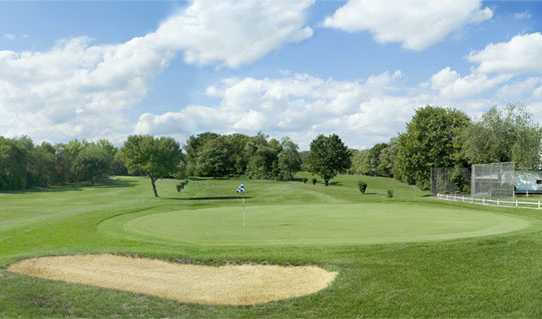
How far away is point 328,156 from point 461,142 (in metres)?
27.1

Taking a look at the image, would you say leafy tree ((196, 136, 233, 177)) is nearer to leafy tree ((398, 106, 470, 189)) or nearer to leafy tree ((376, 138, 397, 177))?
leafy tree ((376, 138, 397, 177))

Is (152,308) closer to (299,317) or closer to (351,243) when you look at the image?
(299,317)

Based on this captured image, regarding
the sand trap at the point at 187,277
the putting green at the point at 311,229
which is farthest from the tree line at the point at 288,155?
the sand trap at the point at 187,277

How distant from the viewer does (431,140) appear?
60219 millimetres

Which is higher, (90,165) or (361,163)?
(361,163)

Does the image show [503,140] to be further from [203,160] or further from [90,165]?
[90,165]

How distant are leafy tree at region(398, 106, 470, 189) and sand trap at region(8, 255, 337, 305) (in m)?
52.1

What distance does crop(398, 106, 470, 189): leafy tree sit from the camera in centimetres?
6000

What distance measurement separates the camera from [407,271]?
37.9ft

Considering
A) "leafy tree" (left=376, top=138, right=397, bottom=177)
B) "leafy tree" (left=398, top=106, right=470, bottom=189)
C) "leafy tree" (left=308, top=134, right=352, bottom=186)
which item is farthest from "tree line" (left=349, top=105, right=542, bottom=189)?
"leafy tree" (left=376, top=138, right=397, bottom=177)

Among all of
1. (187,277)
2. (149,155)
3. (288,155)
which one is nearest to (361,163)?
(288,155)

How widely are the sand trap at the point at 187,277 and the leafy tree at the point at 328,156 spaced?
69.6 meters

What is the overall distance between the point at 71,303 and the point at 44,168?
93.7 metres

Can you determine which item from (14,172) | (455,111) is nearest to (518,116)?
(455,111)
